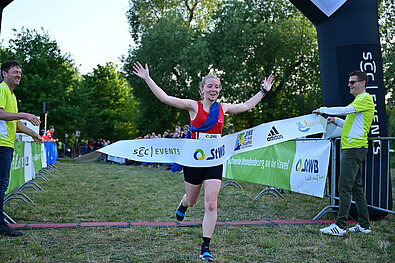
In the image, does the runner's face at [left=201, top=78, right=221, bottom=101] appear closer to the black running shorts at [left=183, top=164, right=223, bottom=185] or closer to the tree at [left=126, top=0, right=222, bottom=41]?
the black running shorts at [left=183, top=164, right=223, bottom=185]

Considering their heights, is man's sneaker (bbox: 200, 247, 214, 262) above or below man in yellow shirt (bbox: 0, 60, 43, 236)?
below

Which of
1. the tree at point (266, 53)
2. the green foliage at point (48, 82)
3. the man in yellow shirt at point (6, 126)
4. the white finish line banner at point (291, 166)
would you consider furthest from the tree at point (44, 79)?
the man in yellow shirt at point (6, 126)

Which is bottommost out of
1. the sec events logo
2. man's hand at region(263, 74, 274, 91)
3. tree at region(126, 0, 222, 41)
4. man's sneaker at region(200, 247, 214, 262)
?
man's sneaker at region(200, 247, 214, 262)

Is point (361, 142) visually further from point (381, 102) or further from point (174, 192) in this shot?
point (174, 192)

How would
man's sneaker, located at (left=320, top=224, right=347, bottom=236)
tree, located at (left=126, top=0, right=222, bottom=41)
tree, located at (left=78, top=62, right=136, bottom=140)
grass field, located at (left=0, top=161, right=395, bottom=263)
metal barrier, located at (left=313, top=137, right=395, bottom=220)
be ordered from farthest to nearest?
1. tree, located at (left=78, top=62, right=136, bottom=140)
2. tree, located at (left=126, top=0, right=222, bottom=41)
3. metal barrier, located at (left=313, top=137, right=395, bottom=220)
4. man's sneaker, located at (left=320, top=224, right=347, bottom=236)
5. grass field, located at (left=0, top=161, right=395, bottom=263)

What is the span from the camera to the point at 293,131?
5543 millimetres

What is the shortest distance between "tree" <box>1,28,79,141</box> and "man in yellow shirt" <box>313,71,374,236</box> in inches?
1290

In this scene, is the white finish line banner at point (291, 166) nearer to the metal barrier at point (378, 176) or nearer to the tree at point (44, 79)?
the metal barrier at point (378, 176)

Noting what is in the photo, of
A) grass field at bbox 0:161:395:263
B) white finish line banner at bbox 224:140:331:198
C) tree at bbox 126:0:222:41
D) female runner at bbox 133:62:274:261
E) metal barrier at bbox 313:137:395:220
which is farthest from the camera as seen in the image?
tree at bbox 126:0:222:41

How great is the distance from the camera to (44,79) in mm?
35219

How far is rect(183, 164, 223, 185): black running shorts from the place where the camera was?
13.8ft

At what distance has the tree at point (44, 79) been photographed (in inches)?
1348

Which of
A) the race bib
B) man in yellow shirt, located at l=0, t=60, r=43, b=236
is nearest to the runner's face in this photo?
the race bib

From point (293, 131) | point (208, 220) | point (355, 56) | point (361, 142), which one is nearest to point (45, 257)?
point (208, 220)
